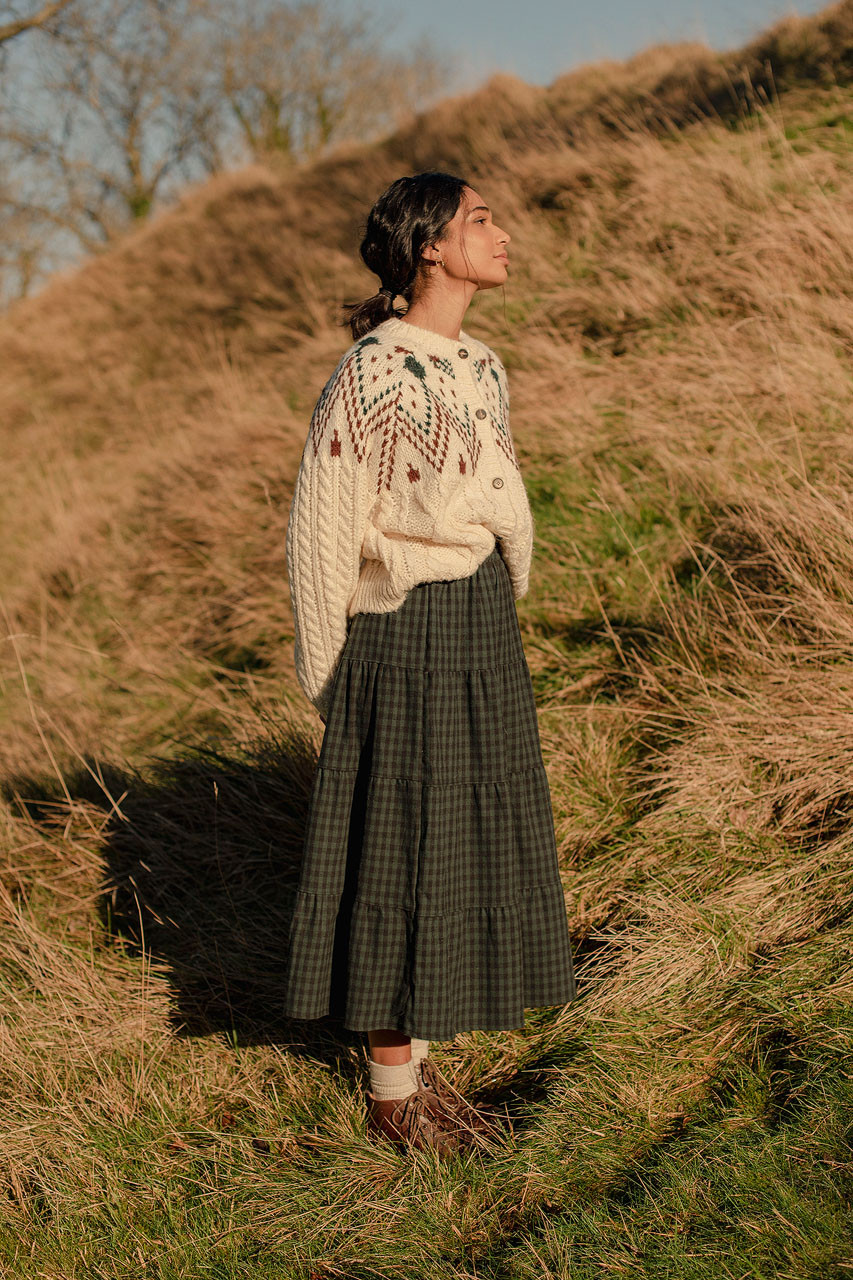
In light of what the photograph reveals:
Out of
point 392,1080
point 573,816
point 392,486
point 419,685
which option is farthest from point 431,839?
point 573,816

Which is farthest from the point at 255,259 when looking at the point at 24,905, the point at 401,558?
the point at 401,558

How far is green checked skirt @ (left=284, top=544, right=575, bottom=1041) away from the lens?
80.1 inches

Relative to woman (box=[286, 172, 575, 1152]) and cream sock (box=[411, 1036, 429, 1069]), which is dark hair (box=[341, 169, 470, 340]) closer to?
woman (box=[286, 172, 575, 1152])

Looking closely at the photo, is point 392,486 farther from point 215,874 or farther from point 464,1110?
point 215,874

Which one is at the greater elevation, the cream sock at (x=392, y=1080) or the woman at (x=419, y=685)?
the woman at (x=419, y=685)

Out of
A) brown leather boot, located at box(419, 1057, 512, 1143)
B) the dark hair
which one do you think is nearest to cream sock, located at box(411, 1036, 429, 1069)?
brown leather boot, located at box(419, 1057, 512, 1143)

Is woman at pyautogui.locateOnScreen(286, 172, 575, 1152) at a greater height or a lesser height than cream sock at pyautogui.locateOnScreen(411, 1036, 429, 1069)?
greater

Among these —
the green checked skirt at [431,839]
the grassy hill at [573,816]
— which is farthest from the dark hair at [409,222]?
the grassy hill at [573,816]

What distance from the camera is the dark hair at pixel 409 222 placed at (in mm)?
2025

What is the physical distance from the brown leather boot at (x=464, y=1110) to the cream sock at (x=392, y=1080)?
0.05 meters

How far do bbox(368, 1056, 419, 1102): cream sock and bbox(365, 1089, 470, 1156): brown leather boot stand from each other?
0.04 feet

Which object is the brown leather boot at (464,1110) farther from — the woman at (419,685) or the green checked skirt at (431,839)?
the green checked skirt at (431,839)

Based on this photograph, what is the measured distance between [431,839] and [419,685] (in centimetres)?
32

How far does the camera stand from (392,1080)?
7.22 ft
